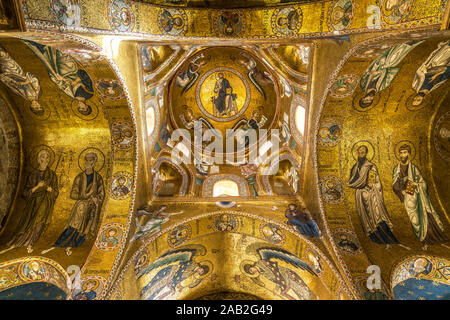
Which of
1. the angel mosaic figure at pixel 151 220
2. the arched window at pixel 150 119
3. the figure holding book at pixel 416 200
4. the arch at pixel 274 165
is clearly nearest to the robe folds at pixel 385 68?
the figure holding book at pixel 416 200

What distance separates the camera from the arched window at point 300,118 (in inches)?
357

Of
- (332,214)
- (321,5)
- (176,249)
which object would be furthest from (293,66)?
(176,249)

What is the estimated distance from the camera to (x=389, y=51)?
21.9ft

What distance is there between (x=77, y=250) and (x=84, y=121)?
381 cm

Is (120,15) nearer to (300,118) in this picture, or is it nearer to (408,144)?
(300,118)

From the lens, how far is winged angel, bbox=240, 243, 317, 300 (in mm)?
9211

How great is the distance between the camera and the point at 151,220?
28.9 ft

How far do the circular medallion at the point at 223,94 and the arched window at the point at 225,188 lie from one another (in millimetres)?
2829

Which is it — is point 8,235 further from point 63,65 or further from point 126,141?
point 63,65

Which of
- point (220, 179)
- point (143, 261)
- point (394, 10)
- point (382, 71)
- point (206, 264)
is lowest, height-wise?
point (143, 261)

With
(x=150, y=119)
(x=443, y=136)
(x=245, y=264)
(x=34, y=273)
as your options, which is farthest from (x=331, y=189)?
(x=34, y=273)

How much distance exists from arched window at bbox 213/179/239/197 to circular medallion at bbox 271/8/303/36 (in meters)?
5.75

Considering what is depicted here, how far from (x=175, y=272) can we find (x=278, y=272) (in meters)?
3.86

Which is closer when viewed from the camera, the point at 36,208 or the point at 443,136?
the point at 443,136
